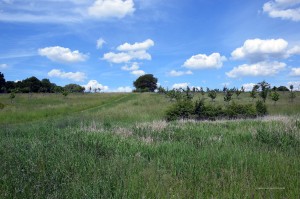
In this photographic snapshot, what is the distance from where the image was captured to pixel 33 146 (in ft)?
26.8

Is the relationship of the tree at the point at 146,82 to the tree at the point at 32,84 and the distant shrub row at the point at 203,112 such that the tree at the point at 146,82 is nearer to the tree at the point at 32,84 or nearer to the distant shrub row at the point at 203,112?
the tree at the point at 32,84

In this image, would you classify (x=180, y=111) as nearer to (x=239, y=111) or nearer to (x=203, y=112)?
(x=203, y=112)

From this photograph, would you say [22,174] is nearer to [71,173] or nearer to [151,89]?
[71,173]

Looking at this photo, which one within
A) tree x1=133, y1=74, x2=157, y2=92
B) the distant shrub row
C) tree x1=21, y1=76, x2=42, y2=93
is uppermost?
tree x1=133, y1=74, x2=157, y2=92

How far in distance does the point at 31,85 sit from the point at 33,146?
125547mm

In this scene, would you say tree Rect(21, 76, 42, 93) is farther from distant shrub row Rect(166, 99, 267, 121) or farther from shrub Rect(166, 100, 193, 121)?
distant shrub row Rect(166, 99, 267, 121)

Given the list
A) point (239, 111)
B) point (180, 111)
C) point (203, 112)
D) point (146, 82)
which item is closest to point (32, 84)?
point (146, 82)

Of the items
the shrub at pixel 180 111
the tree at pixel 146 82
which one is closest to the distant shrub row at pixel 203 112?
the shrub at pixel 180 111

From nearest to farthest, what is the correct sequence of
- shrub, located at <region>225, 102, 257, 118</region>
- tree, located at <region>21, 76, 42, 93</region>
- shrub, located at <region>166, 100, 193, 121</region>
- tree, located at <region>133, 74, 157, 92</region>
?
shrub, located at <region>166, 100, 193, 121</region>
shrub, located at <region>225, 102, 257, 118</region>
tree, located at <region>21, 76, 42, 93</region>
tree, located at <region>133, 74, 157, 92</region>

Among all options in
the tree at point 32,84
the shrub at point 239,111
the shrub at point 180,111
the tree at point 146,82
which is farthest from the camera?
the tree at point 146,82

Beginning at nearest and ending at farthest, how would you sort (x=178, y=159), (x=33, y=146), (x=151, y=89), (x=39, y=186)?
(x=39, y=186)
(x=178, y=159)
(x=33, y=146)
(x=151, y=89)

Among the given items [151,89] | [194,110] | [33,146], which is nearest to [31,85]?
[151,89]

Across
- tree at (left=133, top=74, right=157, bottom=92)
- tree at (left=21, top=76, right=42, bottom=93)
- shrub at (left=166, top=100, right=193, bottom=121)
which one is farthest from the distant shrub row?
tree at (left=133, top=74, right=157, bottom=92)

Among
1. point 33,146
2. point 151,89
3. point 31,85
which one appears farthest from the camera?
point 151,89
